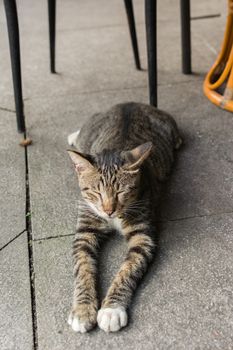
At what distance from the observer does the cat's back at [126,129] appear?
2.70m

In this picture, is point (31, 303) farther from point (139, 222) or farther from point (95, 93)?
point (95, 93)

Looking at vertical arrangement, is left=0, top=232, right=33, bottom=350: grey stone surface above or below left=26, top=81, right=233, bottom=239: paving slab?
above

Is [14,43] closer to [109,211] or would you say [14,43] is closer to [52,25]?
[52,25]

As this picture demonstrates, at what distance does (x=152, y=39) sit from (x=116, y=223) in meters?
1.38

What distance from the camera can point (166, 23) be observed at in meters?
5.12

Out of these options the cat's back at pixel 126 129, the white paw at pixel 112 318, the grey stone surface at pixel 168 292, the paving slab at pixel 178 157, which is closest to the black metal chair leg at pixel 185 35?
the paving slab at pixel 178 157

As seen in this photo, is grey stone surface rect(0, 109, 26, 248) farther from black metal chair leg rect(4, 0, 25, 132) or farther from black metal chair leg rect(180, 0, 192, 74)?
black metal chair leg rect(180, 0, 192, 74)

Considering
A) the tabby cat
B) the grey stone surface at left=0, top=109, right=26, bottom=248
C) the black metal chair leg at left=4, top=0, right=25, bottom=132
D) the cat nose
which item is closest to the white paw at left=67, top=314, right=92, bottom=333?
the tabby cat

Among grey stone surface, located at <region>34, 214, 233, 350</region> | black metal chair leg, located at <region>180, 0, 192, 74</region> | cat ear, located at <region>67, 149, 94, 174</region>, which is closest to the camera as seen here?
grey stone surface, located at <region>34, 214, 233, 350</region>

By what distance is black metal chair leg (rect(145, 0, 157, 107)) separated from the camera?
2918 mm

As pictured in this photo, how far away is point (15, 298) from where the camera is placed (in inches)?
82.5

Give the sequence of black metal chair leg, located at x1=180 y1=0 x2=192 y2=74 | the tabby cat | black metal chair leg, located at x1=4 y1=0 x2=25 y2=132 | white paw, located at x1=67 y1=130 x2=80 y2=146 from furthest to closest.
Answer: black metal chair leg, located at x1=180 y1=0 x2=192 y2=74, white paw, located at x1=67 y1=130 x2=80 y2=146, black metal chair leg, located at x1=4 y1=0 x2=25 y2=132, the tabby cat

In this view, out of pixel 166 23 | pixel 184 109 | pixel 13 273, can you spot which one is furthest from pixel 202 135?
pixel 166 23

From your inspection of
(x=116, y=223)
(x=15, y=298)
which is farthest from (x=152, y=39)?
(x=15, y=298)
